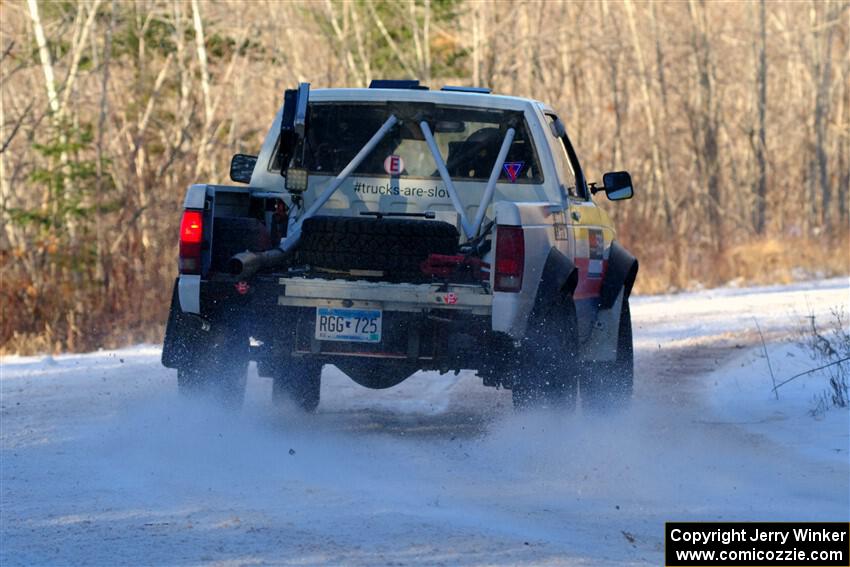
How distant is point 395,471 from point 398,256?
1380mm

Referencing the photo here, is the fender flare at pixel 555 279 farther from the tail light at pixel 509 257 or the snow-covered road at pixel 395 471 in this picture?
the snow-covered road at pixel 395 471

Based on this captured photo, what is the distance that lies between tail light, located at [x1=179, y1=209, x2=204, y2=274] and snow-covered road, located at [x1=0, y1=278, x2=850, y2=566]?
0.93m

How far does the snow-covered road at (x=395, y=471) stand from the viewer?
6215mm

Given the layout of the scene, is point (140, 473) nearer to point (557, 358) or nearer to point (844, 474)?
point (557, 358)

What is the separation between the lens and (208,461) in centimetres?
828

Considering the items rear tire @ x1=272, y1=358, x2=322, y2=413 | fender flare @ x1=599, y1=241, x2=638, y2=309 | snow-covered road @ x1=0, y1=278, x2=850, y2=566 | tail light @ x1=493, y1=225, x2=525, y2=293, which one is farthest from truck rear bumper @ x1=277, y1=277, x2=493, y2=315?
fender flare @ x1=599, y1=241, x2=638, y2=309

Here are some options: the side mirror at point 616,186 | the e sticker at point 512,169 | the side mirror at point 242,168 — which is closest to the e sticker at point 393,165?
the e sticker at point 512,169

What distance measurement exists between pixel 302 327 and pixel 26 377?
460 cm

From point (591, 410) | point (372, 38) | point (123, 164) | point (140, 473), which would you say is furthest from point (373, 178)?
point (372, 38)

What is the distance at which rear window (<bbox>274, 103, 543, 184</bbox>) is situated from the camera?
984 centimetres

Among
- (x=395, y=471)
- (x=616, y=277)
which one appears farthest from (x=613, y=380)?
(x=395, y=471)

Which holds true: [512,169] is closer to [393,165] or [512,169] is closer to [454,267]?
[393,165]

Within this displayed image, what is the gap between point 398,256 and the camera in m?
8.89

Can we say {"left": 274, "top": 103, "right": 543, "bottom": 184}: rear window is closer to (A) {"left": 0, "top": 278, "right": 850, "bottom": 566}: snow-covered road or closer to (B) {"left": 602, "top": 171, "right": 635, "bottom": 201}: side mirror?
(B) {"left": 602, "top": 171, "right": 635, "bottom": 201}: side mirror
